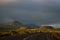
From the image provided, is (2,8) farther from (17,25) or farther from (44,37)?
(44,37)

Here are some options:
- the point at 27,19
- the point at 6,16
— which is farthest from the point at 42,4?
the point at 6,16

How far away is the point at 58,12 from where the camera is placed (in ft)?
10.6

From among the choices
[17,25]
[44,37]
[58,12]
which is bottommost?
[44,37]

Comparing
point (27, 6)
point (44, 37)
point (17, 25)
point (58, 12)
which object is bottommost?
point (44, 37)

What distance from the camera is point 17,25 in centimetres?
322

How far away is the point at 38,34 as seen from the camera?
3141mm

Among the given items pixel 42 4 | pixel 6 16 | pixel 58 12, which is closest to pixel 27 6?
pixel 42 4

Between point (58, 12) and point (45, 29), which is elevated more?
point (58, 12)

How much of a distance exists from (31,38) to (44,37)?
1.09 ft

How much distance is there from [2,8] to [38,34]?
1.17m

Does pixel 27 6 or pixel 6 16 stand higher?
pixel 27 6

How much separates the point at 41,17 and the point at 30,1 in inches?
20.5

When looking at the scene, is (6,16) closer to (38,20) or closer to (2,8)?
(2,8)

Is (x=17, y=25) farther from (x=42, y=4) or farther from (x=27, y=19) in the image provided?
(x=42, y=4)
